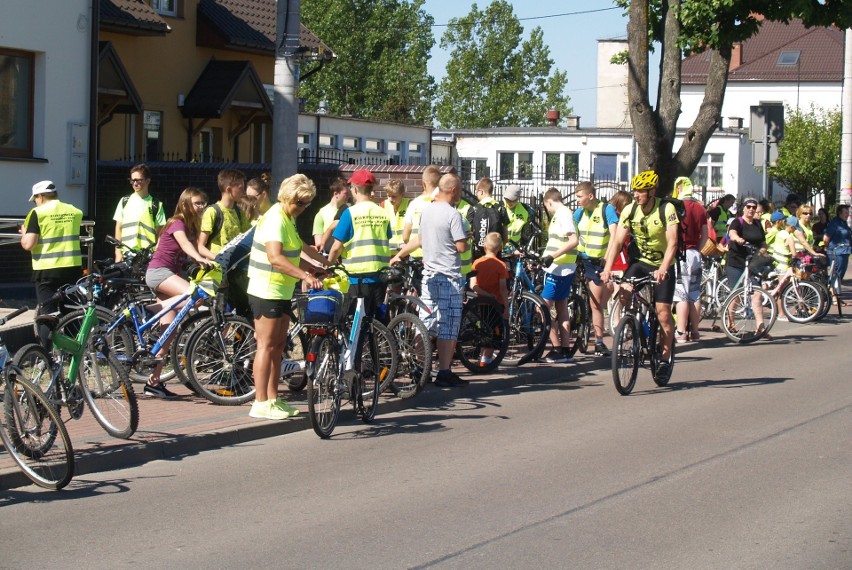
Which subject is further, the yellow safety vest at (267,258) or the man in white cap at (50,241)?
the man in white cap at (50,241)

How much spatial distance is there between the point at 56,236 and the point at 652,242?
5.37 meters

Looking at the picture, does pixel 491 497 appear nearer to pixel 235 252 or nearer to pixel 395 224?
pixel 235 252

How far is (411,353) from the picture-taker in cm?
1066

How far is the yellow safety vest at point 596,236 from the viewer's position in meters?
14.3

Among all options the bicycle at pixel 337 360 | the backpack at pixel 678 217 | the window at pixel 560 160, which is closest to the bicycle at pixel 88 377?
the bicycle at pixel 337 360

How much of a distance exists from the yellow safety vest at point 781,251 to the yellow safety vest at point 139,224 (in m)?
9.80

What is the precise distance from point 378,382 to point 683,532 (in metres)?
3.70

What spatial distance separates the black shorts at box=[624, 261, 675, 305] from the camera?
1173cm

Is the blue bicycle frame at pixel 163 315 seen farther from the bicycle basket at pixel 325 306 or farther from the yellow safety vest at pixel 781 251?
the yellow safety vest at pixel 781 251

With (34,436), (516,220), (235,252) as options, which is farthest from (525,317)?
(34,436)

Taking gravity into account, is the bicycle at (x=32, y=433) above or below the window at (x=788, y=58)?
below

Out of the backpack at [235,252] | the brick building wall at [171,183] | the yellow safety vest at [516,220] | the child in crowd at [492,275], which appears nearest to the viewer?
the backpack at [235,252]

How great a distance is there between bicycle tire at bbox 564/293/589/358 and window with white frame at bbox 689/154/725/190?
37.8m

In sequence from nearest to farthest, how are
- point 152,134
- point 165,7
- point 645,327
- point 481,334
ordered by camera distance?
1. point 645,327
2. point 481,334
3. point 152,134
4. point 165,7
